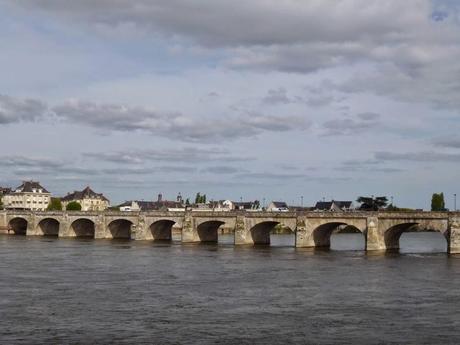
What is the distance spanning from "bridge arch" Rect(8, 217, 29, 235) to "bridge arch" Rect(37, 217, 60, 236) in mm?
5167

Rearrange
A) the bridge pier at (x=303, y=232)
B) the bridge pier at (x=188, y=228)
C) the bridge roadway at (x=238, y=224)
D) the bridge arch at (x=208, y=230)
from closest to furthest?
1. the bridge roadway at (x=238, y=224)
2. the bridge pier at (x=303, y=232)
3. the bridge pier at (x=188, y=228)
4. the bridge arch at (x=208, y=230)

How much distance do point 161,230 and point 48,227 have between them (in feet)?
92.9

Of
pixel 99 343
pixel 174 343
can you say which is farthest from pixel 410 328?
pixel 99 343

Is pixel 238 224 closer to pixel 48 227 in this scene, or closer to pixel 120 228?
pixel 120 228

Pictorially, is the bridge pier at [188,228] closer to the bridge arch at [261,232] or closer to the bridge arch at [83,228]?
the bridge arch at [261,232]

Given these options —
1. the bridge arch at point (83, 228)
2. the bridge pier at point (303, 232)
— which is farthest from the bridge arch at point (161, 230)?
the bridge pier at point (303, 232)

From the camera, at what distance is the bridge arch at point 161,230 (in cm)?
10916

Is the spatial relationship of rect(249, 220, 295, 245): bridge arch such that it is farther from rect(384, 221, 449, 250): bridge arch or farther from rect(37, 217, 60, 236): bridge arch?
rect(37, 217, 60, 236): bridge arch

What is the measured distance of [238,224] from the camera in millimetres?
95812

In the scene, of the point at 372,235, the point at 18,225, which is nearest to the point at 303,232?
the point at 372,235

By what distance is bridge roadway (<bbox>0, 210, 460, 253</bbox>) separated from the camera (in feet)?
264

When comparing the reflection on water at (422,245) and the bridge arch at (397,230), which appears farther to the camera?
the reflection on water at (422,245)

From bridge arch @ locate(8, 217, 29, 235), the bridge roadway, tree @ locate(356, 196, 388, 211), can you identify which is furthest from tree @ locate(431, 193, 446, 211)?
bridge arch @ locate(8, 217, 29, 235)

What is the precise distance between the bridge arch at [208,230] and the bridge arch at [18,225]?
4277cm
